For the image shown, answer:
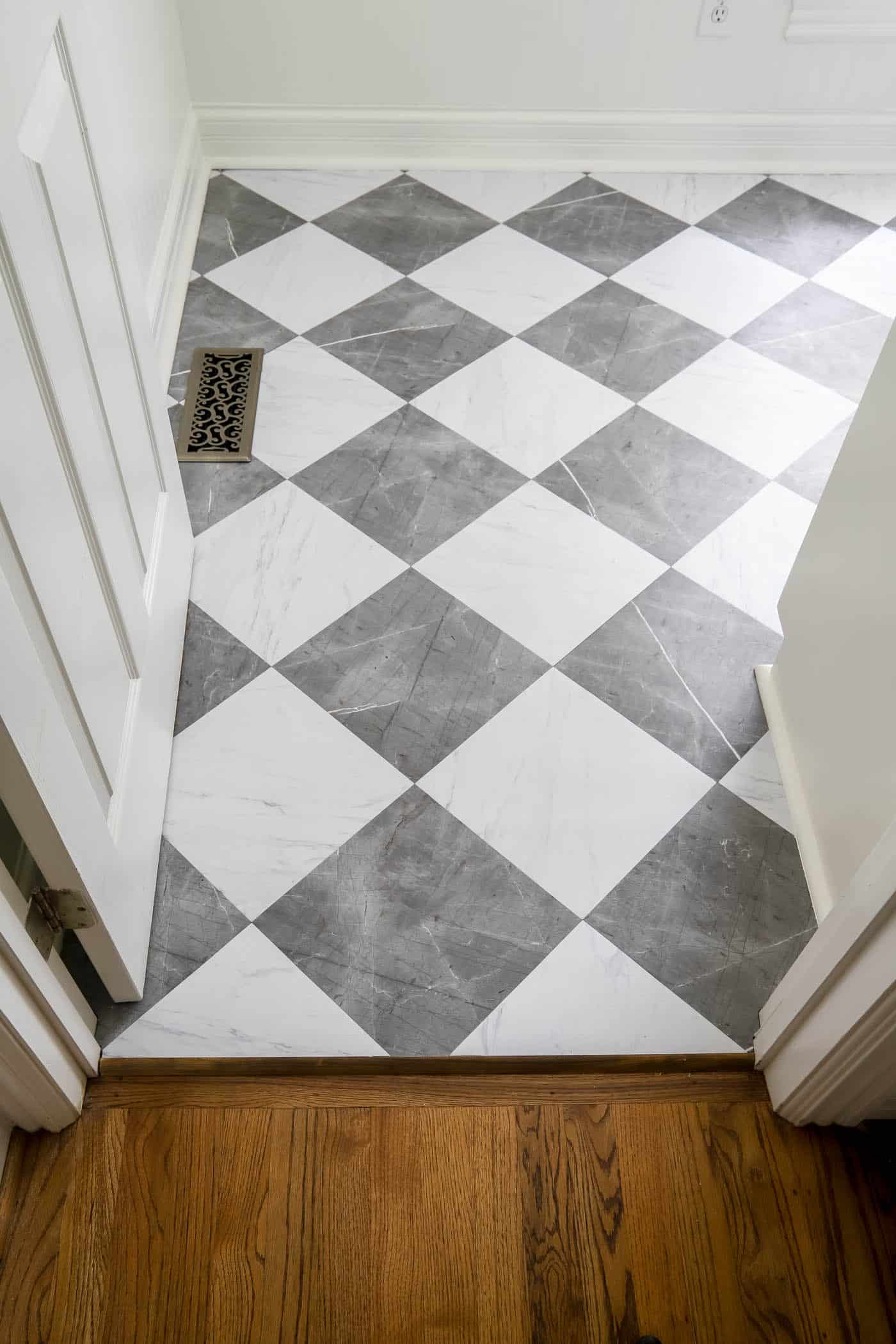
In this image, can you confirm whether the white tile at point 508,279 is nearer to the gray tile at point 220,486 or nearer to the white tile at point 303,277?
the white tile at point 303,277

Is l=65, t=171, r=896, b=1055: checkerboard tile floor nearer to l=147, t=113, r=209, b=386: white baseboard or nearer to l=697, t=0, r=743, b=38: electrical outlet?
l=147, t=113, r=209, b=386: white baseboard

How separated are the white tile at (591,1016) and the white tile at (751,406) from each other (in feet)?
3.60

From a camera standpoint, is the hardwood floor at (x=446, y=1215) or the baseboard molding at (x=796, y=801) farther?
the baseboard molding at (x=796, y=801)

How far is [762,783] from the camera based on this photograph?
163 centimetres

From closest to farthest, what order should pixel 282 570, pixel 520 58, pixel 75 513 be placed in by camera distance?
pixel 75 513, pixel 282 570, pixel 520 58

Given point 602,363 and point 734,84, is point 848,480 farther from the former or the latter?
point 734,84

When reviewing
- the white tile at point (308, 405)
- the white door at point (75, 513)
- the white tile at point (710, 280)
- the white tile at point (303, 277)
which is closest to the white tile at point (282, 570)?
the white tile at point (308, 405)

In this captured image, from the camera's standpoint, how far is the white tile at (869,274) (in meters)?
2.38

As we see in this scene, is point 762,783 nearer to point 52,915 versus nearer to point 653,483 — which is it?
point 653,483

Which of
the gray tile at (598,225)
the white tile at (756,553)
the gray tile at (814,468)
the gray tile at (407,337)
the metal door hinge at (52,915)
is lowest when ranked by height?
the white tile at (756,553)

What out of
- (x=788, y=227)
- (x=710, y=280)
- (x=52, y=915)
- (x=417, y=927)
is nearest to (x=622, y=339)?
(x=710, y=280)

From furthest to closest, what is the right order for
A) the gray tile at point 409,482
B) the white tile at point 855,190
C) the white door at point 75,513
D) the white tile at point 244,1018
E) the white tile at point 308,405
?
the white tile at point 855,190 < the white tile at point 308,405 < the gray tile at point 409,482 < the white tile at point 244,1018 < the white door at point 75,513

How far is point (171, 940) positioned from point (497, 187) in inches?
81.8

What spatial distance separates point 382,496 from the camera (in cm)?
200
